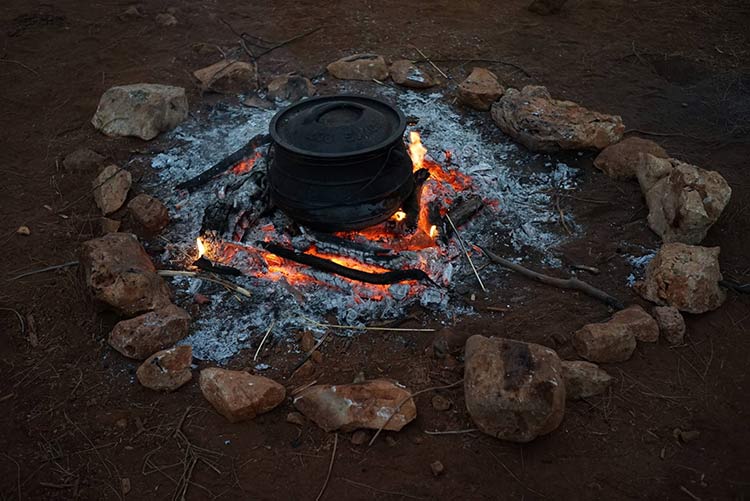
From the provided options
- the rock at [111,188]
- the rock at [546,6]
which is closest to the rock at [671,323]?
the rock at [111,188]

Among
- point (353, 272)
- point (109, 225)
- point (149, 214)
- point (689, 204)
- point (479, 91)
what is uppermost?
point (689, 204)

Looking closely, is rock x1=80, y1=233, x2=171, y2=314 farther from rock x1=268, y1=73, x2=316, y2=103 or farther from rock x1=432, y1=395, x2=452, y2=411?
rock x1=268, y1=73, x2=316, y2=103

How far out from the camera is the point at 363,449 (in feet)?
10.9

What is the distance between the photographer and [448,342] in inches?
153

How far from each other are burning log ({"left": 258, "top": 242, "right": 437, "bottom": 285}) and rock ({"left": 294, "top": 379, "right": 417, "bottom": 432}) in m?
0.96

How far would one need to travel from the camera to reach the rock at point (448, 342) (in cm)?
385

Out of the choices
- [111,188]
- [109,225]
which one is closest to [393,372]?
[109,225]

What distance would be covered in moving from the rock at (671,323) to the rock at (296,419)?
8.18 feet

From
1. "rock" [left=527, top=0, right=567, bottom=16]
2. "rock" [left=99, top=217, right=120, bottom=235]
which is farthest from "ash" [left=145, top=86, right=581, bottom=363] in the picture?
"rock" [left=527, top=0, right=567, bottom=16]

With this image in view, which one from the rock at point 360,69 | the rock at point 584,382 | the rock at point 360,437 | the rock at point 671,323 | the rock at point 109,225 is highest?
the rock at point 360,69

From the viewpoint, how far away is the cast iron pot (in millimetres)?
4109

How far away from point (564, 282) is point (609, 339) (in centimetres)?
73

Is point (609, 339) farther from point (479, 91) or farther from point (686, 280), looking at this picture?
point (479, 91)

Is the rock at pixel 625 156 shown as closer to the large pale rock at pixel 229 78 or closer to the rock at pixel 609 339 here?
the rock at pixel 609 339
